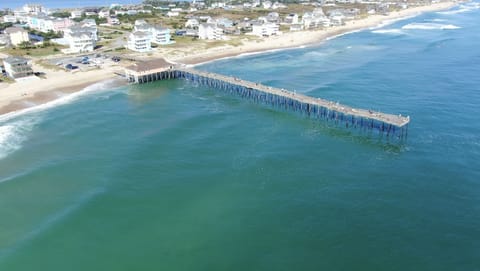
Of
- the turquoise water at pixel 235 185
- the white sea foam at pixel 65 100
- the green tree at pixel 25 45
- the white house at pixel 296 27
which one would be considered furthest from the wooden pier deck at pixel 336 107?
the white house at pixel 296 27

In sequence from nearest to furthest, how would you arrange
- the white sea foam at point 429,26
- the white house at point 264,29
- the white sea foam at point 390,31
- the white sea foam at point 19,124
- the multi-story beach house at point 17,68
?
the white sea foam at point 19,124, the multi-story beach house at point 17,68, the white house at point 264,29, the white sea foam at point 390,31, the white sea foam at point 429,26

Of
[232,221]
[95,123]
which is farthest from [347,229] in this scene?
[95,123]

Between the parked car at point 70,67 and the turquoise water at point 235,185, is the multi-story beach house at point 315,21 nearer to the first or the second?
the turquoise water at point 235,185

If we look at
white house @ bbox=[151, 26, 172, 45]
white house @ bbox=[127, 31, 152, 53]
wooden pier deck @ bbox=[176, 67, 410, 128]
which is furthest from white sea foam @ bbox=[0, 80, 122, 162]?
white house @ bbox=[151, 26, 172, 45]

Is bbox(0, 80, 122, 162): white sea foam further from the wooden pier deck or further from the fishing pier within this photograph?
the wooden pier deck

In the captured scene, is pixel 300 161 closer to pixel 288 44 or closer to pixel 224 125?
pixel 224 125

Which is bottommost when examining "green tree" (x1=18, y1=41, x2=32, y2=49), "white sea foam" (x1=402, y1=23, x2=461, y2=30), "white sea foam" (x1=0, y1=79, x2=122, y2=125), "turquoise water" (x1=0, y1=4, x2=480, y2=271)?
"turquoise water" (x1=0, y1=4, x2=480, y2=271)

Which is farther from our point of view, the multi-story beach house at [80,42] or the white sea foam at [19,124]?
the multi-story beach house at [80,42]
